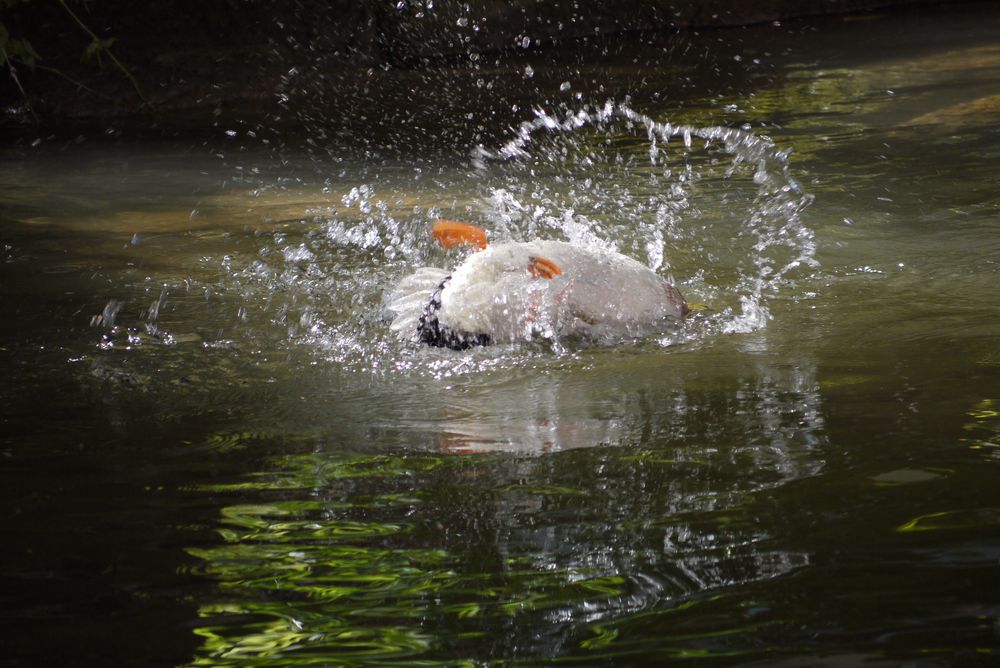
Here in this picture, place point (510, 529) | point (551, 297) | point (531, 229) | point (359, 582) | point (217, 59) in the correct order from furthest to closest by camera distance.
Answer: point (217, 59) < point (531, 229) < point (551, 297) < point (510, 529) < point (359, 582)

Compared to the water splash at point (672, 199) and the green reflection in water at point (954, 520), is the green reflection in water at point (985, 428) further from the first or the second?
the water splash at point (672, 199)

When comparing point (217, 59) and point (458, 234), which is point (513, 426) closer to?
point (458, 234)

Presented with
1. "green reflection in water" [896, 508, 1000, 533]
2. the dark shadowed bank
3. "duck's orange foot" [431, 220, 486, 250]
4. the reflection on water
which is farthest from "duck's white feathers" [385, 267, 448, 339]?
the dark shadowed bank

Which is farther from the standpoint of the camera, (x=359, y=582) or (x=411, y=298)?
(x=411, y=298)

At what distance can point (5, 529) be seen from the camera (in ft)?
6.73

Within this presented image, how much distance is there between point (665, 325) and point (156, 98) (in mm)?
6869

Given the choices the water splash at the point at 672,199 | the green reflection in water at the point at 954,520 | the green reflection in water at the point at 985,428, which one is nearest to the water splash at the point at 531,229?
the water splash at the point at 672,199

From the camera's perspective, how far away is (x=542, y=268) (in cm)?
327

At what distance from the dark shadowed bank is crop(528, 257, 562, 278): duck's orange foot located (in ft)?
16.6

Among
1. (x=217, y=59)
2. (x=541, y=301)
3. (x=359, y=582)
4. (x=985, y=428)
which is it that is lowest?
(x=359, y=582)

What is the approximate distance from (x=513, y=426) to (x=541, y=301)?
2.44 ft

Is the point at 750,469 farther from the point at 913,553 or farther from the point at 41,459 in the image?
the point at 41,459

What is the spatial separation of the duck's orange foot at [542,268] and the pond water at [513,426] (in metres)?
0.22

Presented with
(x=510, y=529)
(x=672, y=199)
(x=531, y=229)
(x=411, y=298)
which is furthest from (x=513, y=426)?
(x=672, y=199)
